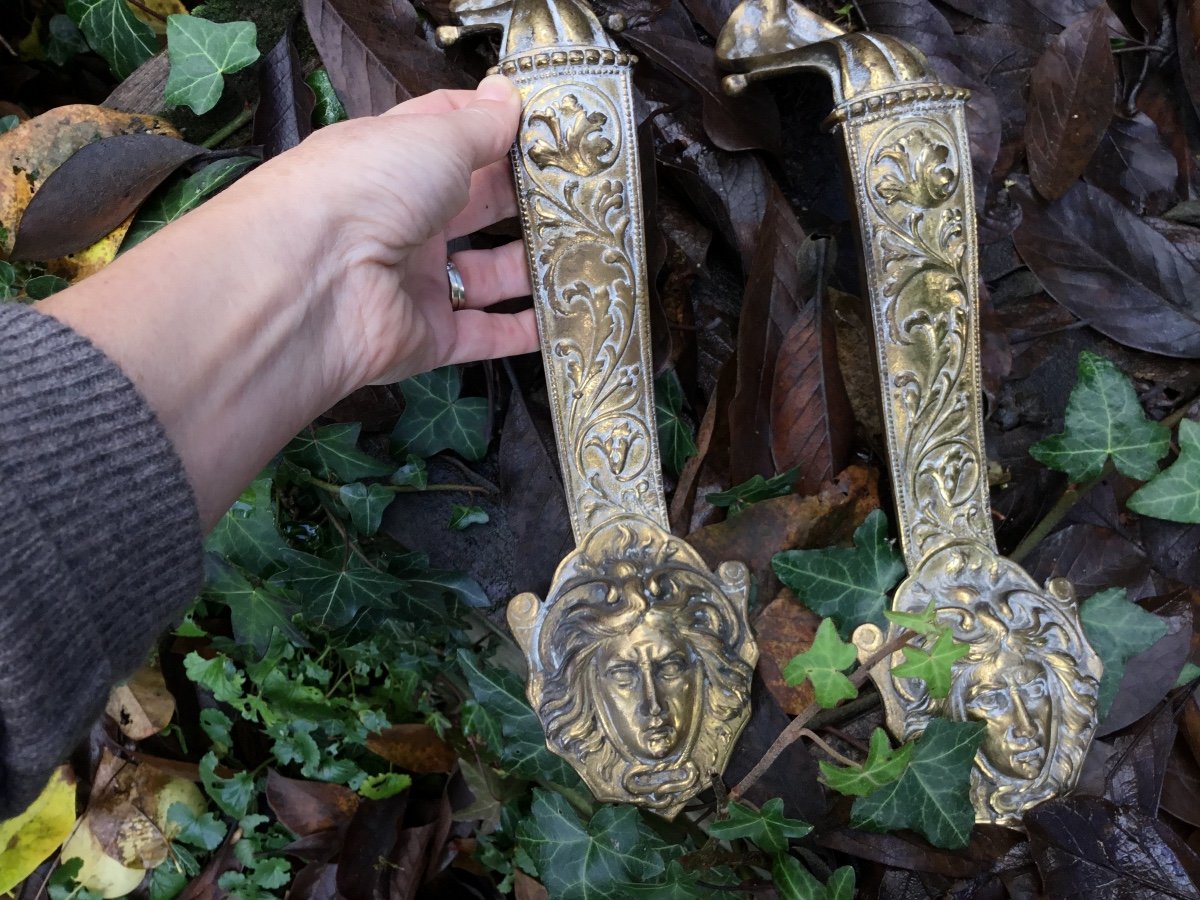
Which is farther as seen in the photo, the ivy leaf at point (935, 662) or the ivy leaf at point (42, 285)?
the ivy leaf at point (42, 285)

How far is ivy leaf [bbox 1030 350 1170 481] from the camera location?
75 cm

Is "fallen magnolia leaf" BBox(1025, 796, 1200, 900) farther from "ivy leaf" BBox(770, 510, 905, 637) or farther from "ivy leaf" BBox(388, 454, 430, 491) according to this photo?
"ivy leaf" BBox(388, 454, 430, 491)

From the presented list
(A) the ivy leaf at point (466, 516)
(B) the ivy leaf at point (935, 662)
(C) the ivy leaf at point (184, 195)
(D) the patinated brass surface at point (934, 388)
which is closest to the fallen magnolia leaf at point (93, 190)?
(C) the ivy leaf at point (184, 195)

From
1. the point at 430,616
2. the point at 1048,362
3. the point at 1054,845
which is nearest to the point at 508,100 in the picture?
the point at 430,616

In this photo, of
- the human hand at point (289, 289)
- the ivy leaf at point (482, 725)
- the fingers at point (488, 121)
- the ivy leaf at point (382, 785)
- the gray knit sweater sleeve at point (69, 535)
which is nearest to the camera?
the gray knit sweater sleeve at point (69, 535)

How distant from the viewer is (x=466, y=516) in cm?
82

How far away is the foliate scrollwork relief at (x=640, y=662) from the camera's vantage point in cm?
72

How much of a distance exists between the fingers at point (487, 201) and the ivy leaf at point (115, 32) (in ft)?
1.16

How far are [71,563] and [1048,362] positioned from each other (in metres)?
0.83

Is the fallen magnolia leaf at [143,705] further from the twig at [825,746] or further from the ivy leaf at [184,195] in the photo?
the twig at [825,746]

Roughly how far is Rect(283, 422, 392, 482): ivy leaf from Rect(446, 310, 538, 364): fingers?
0.11 meters

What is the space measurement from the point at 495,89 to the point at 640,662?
19.0 inches

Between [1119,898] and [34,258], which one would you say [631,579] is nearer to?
[1119,898]

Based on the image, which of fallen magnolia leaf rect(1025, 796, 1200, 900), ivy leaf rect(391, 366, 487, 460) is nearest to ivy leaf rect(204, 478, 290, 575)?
ivy leaf rect(391, 366, 487, 460)
